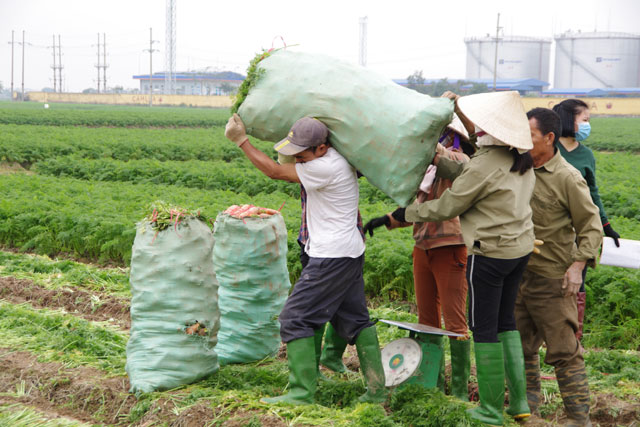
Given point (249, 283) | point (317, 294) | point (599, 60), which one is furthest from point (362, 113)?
point (599, 60)

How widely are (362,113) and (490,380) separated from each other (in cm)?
165

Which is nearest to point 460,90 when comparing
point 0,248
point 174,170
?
point 174,170

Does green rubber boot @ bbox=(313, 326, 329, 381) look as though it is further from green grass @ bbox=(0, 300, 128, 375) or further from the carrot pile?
green grass @ bbox=(0, 300, 128, 375)

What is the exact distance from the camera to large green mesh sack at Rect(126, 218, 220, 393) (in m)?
4.22

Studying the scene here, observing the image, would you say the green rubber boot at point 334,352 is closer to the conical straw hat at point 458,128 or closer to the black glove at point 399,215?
the black glove at point 399,215

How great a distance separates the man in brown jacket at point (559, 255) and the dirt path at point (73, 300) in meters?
3.53

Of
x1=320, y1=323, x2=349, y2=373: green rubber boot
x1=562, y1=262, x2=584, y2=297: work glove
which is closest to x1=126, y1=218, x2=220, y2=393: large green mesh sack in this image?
x1=320, y1=323, x2=349, y2=373: green rubber boot

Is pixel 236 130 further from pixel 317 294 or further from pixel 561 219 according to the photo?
pixel 561 219

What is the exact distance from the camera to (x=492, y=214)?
3.67 meters

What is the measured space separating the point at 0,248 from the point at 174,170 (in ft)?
A: 20.8

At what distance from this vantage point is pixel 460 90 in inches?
3068

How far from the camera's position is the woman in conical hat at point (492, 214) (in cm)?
363

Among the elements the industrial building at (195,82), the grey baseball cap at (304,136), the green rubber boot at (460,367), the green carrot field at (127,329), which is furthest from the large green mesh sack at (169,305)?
the industrial building at (195,82)

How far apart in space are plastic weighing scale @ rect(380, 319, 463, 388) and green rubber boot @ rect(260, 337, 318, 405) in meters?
0.53
